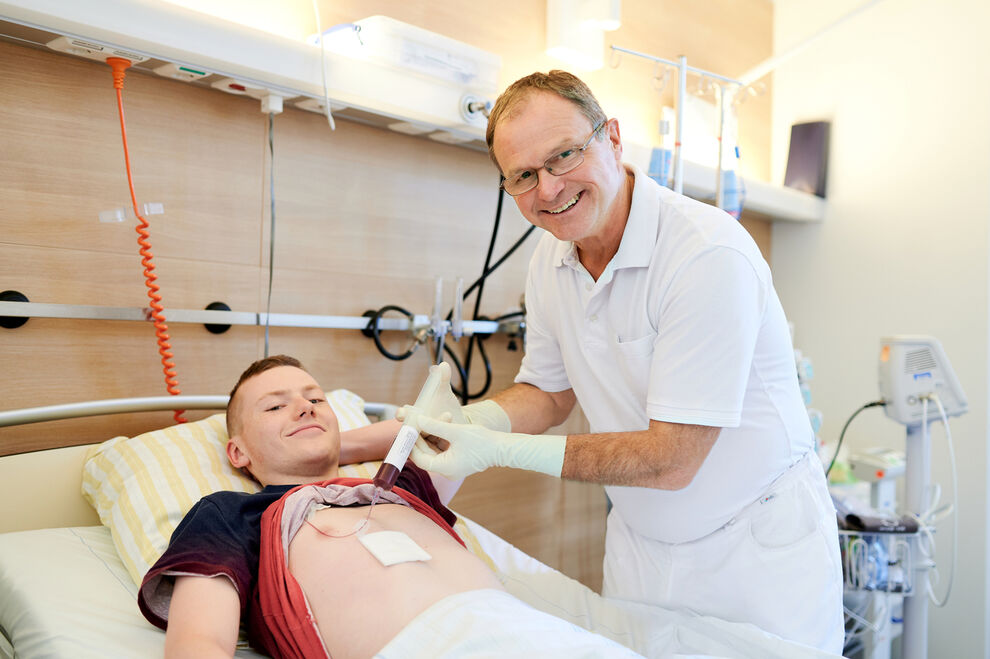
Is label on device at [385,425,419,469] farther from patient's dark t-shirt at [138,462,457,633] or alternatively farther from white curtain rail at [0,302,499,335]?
white curtain rail at [0,302,499,335]

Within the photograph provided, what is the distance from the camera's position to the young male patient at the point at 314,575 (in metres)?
1.14

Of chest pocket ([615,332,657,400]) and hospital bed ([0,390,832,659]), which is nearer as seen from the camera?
hospital bed ([0,390,832,659])

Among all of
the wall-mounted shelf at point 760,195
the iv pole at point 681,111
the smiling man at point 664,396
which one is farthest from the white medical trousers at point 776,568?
the wall-mounted shelf at point 760,195

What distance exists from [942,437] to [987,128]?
116 centimetres

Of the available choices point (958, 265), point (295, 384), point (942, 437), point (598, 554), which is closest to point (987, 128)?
point (958, 265)

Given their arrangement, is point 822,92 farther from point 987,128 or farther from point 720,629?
point 720,629

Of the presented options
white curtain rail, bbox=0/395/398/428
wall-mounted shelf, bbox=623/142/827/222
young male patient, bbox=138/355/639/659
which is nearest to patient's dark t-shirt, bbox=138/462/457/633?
young male patient, bbox=138/355/639/659

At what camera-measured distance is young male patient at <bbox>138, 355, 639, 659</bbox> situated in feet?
3.73

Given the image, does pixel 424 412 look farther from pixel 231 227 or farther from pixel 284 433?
pixel 231 227

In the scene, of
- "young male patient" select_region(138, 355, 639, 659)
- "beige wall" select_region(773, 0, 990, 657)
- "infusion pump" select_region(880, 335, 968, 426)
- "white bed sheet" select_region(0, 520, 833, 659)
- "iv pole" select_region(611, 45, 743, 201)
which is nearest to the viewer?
"young male patient" select_region(138, 355, 639, 659)

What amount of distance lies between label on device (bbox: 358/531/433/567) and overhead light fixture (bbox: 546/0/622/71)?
6.25 feet

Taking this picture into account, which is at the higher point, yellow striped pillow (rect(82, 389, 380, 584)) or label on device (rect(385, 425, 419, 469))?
label on device (rect(385, 425, 419, 469))

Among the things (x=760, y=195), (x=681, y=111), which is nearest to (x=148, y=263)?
(x=681, y=111)

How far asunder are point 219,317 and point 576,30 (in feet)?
5.21
